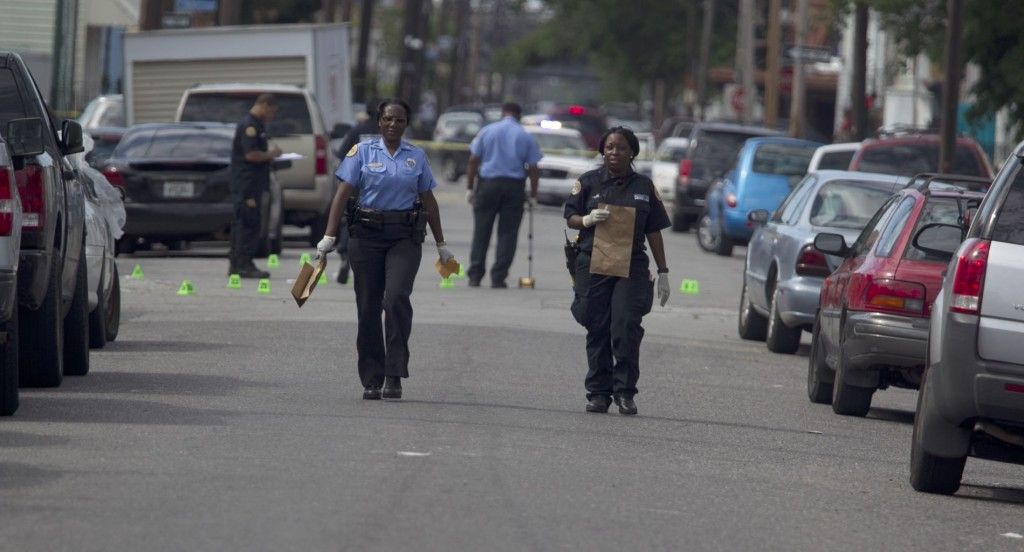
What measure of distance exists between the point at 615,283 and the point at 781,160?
1627 cm

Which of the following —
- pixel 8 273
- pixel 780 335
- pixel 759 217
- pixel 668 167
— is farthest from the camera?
pixel 668 167

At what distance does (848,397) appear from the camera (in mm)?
12148

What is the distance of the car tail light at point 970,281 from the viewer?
8562mm

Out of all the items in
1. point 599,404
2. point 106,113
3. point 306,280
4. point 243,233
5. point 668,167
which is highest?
point 106,113

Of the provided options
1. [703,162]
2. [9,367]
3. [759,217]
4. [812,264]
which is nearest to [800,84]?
[703,162]

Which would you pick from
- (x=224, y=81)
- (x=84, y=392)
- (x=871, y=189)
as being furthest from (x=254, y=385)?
(x=224, y=81)

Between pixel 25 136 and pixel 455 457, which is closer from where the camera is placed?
pixel 455 457

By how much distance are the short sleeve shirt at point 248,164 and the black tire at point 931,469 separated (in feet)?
35.9

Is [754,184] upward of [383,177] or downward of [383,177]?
downward

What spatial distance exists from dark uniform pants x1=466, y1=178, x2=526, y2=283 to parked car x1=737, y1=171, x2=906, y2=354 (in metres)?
3.76

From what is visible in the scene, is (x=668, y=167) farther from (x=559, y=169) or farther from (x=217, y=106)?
(x=217, y=106)

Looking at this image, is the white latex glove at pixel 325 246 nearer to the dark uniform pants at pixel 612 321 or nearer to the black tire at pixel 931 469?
the dark uniform pants at pixel 612 321

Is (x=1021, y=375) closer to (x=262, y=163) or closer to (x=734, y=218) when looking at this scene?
(x=262, y=163)

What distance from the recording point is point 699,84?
6700 centimetres
